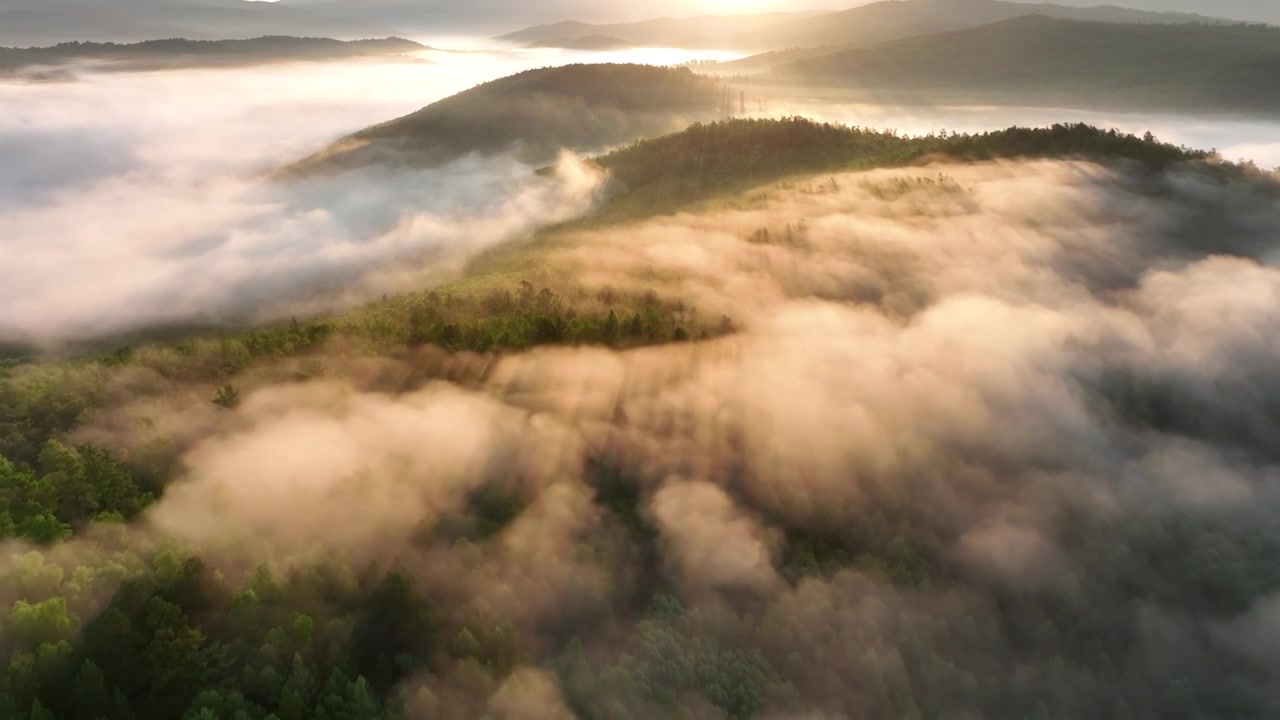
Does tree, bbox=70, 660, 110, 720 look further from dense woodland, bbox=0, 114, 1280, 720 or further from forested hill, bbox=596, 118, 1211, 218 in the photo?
forested hill, bbox=596, 118, 1211, 218

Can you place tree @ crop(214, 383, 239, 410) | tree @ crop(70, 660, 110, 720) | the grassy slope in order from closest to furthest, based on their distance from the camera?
tree @ crop(70, 660, 110, 720)
tree @ crop(214, 383, 239, 410)
the grassy slope

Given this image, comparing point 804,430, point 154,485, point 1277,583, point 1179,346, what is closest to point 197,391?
point 154,485

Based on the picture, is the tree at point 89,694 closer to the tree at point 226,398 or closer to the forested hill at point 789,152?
the tree at point 226,398

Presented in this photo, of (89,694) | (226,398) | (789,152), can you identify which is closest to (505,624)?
(89,694)

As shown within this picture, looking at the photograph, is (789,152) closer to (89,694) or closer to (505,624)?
(505,624)

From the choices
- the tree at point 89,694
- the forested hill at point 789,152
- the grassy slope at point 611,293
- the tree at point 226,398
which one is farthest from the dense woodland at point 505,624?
the forested hill at point 789,152

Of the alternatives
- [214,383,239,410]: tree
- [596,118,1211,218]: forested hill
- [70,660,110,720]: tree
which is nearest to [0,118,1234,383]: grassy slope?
[596,118,1211,218]: forested hill
